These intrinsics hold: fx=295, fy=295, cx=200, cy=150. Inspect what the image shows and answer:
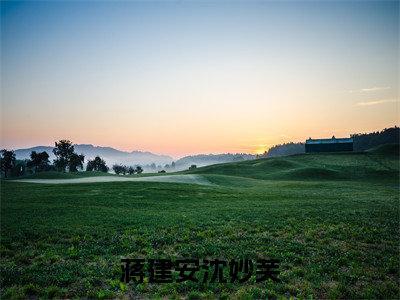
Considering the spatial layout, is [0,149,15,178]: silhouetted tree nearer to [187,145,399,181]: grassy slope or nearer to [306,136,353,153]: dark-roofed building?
[187,145,399,181]: grassy slope

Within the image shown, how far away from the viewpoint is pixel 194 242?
20953 mm

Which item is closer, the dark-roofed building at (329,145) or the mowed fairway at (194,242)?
the mowed fairway at (194,242)

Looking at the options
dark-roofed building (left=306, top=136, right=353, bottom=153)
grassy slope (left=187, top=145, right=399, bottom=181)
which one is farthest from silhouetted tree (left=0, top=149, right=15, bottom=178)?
dark-roofed building (left=306, top=136, right=353, bottom=153)

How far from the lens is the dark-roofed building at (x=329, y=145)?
507 ft

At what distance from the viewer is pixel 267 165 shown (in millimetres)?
115812

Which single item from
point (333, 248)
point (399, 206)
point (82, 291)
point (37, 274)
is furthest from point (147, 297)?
point (399, 206)

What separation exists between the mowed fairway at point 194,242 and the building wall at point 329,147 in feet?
407

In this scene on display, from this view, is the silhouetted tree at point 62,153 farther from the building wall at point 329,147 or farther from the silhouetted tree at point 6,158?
the building wall at point 329,147

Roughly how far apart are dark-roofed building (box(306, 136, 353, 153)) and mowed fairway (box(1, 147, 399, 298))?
407 ft

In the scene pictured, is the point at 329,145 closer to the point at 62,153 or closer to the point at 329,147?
the point at 329,147

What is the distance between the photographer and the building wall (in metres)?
154

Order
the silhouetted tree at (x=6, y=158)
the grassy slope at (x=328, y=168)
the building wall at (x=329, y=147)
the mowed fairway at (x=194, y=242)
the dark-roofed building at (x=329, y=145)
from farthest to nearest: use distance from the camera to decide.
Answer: the dark-roofed building at (x=329, y=145)
the building wall at (x=329, y=147)
the silhouetted tree at (x=6, y=158)
the grassy slope at (x=328, y=168)
the mowed fairway at (x=194, y=242)

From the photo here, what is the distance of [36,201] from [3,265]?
943 inches

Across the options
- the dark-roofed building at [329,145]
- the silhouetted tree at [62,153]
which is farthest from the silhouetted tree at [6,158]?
the dark-roofed building at [329,145]
